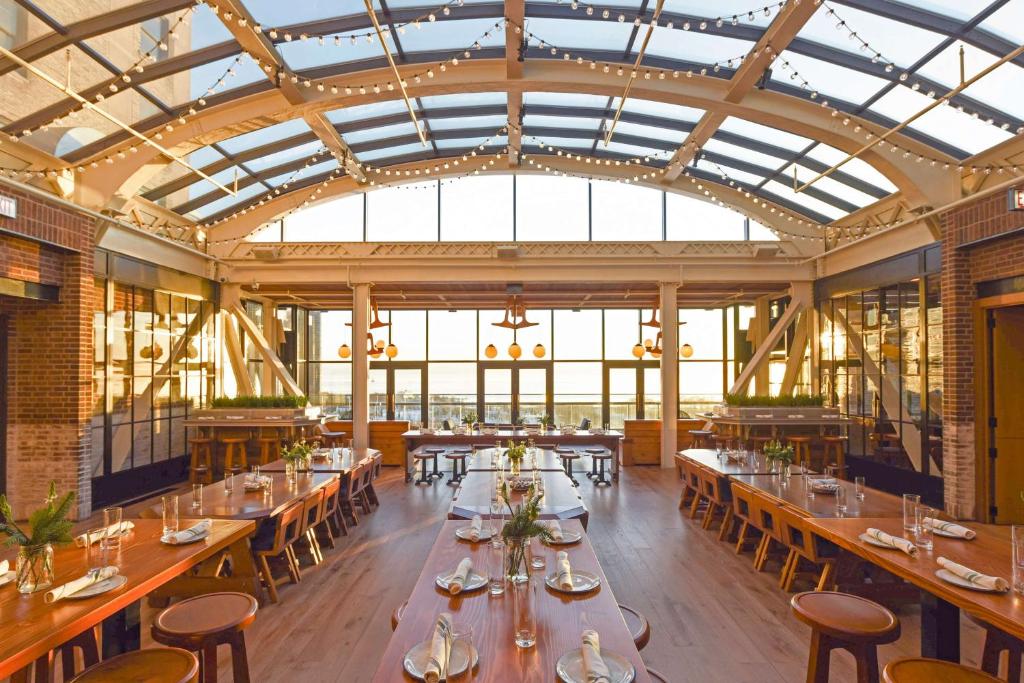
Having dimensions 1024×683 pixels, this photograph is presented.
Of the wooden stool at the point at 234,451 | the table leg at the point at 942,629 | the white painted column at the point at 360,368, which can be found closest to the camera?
the table leg at the point at 942,629

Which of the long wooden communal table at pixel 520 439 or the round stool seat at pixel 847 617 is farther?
the long wooden communal table at pixel 520 439

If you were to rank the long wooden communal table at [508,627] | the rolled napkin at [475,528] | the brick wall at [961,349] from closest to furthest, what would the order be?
1. the long wooden communal table at [508,627]
2. the rolled napkin at [475,528]
3. the brick wall at [961,349]

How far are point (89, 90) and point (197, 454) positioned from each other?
5590 mm

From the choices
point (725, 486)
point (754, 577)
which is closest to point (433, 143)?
point (725, 486)

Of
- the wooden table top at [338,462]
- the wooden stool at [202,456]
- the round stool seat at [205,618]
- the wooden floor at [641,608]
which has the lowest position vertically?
the wooden floor at [641,608]

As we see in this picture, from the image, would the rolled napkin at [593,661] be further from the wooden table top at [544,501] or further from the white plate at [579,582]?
the wooden table top at [544,501]

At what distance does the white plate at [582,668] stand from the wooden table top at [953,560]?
5.08 feet

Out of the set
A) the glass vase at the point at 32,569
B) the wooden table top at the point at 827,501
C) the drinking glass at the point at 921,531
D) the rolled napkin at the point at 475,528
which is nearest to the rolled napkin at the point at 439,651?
the rolled napkin at the point at 475,528

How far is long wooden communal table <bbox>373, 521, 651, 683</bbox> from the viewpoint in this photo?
201cm

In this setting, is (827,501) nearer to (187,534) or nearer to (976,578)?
(976,578)

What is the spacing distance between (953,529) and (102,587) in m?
4.46

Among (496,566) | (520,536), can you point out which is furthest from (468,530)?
(520,536)

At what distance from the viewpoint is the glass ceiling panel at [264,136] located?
8.94m

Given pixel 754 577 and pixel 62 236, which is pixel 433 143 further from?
pixel 754 577
